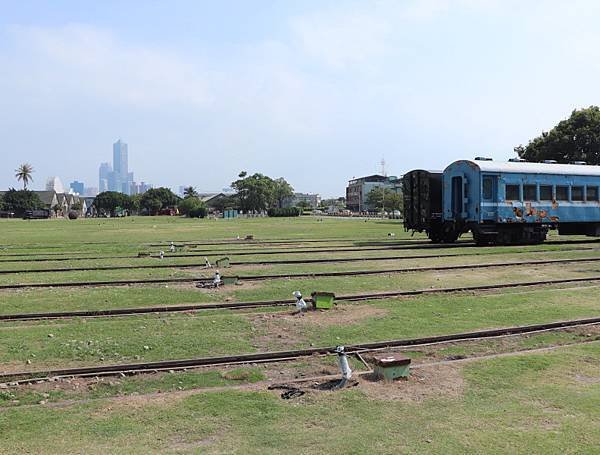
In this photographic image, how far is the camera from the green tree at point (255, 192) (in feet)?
415

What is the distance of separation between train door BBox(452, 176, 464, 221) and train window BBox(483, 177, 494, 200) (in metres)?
1.04

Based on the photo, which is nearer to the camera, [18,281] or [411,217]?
[18,281]

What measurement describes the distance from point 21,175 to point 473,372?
164642 mm

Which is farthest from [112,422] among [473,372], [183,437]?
[473,372]

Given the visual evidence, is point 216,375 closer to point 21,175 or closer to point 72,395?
point 72,395

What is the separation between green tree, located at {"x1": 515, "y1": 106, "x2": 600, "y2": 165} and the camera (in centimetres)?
4184

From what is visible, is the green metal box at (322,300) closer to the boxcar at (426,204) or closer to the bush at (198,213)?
the boxcar at (426,204)

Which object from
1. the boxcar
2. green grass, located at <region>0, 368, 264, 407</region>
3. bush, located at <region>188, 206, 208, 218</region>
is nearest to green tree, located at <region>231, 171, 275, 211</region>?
bush, located at <region>188, 206, 208, 218</region>

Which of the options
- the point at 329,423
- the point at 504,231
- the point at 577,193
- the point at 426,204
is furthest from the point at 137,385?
the point at 577,193

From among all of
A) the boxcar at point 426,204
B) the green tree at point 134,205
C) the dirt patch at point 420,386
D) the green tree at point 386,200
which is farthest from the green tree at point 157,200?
the dirt patch at point 420,386

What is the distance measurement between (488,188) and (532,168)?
261 centimetres

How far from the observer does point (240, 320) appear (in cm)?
869

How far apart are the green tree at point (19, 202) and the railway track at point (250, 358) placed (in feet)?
460

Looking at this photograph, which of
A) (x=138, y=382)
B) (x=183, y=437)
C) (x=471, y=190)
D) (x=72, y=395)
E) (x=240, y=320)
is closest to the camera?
(x=183, y=437)
